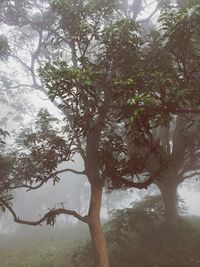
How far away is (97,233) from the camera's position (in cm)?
1193

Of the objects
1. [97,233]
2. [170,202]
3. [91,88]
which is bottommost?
[97,233]

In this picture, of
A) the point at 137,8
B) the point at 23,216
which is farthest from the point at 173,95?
the point at 23,216

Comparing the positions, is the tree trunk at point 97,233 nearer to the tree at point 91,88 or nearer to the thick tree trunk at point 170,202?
the tree at point 91,88

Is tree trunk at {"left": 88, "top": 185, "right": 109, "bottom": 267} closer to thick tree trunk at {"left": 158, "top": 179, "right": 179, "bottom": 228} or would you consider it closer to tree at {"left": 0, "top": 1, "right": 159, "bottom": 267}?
tree at {"left": 0, "top": 1, "right": 159, "bottom": 267}

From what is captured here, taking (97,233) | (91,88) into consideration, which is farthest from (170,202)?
(91,88)

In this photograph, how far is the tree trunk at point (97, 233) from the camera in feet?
38.5

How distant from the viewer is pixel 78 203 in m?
42.9

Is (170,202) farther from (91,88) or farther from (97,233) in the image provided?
(91,88)

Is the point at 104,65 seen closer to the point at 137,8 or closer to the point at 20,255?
the point at 137,8

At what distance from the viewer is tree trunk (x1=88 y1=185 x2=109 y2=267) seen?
11727 mm

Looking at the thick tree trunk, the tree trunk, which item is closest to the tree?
the tree trunk

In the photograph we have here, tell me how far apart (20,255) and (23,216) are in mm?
22373

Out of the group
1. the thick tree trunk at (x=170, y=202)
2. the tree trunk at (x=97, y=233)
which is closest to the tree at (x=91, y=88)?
the tree trunk at (x=97, y=233)

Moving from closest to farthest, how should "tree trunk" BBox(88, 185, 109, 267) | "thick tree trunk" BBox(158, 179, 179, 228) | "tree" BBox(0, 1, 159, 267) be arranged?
"tree" BBox(0, 1, 159, 267) → "tree trunk" BBox(88, 185, 109, 267) → "thick tree trunk" BBox(158, 179, 179, 228)
